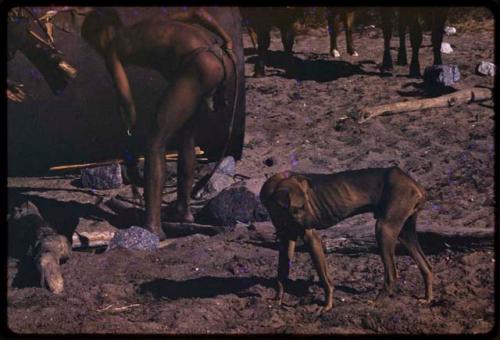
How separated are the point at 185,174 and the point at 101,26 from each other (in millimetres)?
1406

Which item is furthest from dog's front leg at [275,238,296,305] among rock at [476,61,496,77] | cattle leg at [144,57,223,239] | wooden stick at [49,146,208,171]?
rock at [476,61,496,77]

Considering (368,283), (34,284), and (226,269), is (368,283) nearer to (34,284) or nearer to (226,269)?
(226,269)

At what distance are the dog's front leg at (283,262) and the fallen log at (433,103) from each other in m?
4.18

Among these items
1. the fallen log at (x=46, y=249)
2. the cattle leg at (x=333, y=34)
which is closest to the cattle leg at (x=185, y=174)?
the fallen log at (x=46, y=249)

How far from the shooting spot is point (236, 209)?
7.42 metres

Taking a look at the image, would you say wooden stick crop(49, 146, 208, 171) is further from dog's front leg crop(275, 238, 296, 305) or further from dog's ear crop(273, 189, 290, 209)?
dog's ear crop(273, 189, 290, 209)

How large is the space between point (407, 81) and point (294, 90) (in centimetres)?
142

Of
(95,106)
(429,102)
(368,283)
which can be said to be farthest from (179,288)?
(429,102)

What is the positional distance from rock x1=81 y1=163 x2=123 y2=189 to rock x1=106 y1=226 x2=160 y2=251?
157 centimetres

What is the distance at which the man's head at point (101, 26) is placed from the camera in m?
6.87

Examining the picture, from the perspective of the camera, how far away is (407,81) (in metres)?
11.1

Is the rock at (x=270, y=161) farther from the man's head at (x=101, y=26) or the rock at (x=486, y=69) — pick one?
the rock at (x=486, y=69)

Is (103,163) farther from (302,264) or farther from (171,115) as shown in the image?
(302,264)

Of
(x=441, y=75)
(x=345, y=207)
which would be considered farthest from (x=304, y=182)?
(x=441, y=75)
